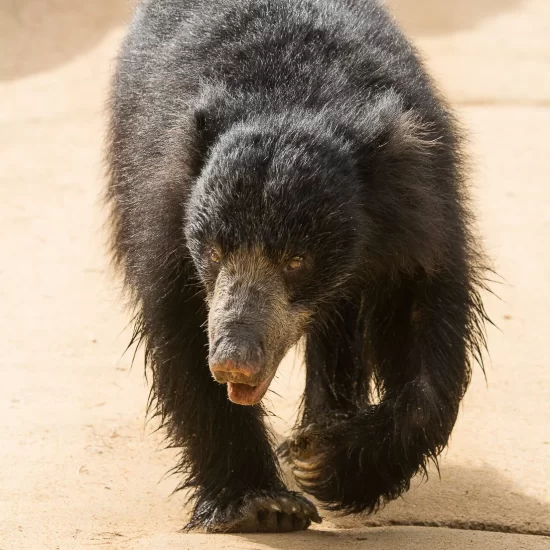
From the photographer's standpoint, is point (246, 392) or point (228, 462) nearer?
point (246, 392)

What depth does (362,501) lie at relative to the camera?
4.66 m

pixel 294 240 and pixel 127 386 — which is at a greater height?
pixel 294 240

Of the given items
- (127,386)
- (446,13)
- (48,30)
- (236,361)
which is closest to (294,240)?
(236,361)

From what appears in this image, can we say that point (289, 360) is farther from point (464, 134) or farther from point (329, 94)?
point (329, 94)

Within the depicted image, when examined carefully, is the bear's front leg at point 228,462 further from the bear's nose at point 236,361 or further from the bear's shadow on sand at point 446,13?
the bear's shadow on sand at point 446,13

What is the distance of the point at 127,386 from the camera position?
630 cm

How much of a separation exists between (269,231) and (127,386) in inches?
102

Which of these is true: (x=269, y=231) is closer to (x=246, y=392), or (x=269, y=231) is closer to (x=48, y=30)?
(x=246, y=392)

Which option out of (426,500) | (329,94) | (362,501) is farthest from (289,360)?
(329,94)

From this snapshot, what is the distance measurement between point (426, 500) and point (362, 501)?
63 cm

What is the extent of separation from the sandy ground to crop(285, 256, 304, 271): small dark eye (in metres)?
1.03

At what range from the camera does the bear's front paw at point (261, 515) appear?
4.56 meters

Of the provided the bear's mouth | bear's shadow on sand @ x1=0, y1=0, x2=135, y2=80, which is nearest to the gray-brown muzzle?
the bear's mouth

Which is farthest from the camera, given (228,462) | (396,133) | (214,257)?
(228,462)
